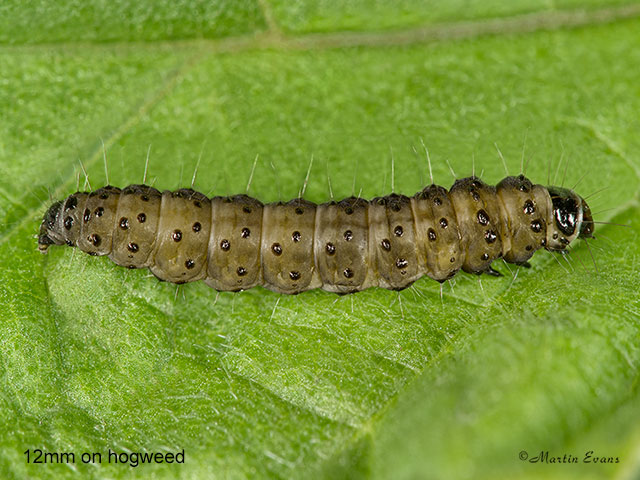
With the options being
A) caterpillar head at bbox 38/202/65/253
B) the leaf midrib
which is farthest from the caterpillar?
the leaf midrib

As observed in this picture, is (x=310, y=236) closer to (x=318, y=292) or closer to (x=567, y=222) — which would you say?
(x=318, y=292)

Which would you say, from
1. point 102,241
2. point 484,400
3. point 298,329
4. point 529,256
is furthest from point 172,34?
point 484,400

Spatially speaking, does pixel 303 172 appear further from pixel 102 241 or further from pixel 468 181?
pixel 102 241

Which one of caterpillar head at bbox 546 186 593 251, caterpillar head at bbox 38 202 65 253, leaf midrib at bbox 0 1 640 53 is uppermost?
leaf midrib at bbox 0 1 640 53

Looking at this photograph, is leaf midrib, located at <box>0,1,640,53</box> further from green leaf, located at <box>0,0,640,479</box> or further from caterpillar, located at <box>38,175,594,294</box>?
caterpillar, located at <box>38,175,594,294</box>

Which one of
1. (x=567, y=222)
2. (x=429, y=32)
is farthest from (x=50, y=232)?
(x=567, y=222)

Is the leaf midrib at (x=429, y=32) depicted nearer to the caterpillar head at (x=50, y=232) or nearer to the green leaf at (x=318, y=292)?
the green leaf at (x=318, y=292)

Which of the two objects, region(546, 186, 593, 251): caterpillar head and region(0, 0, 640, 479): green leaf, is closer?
region(0, 0, 640, 479): green leaf
